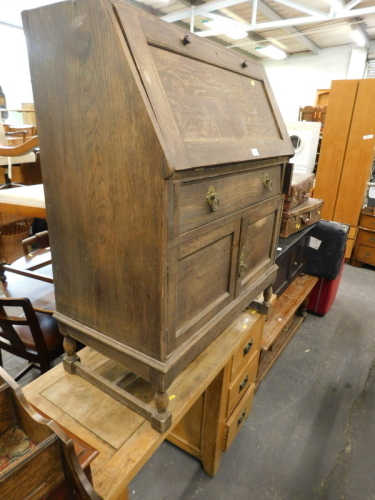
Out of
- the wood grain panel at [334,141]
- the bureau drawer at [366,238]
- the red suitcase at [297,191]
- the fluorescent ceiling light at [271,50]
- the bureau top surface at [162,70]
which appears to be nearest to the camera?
the bureau top surface at [162,70]

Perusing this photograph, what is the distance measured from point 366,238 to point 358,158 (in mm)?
986

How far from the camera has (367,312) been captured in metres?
3.13

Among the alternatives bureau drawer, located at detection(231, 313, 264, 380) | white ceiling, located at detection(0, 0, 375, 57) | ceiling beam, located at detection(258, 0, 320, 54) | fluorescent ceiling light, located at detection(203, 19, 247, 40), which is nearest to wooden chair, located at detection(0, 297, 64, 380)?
bureau drawer, located at detection(231, 313, 264, 380)

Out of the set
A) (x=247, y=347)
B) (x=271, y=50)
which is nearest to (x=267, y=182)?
(x=247, y=347)

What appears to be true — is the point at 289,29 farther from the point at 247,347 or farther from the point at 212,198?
the point at 212,198

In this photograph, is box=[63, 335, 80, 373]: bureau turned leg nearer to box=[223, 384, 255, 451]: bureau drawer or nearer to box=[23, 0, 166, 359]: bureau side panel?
box=[23, 0, 166, 359]: bureau side panel

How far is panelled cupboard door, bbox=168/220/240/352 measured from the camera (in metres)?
0.85

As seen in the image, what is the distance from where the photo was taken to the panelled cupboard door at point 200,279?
33.6 inches

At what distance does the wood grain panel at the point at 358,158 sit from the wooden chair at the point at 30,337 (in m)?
3.73

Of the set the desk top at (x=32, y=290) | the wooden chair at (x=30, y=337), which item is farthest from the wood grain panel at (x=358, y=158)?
the wooden chair at (x=30, y=337)

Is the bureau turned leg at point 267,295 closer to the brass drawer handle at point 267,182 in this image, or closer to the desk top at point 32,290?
the brass drawer handle at point 267,182

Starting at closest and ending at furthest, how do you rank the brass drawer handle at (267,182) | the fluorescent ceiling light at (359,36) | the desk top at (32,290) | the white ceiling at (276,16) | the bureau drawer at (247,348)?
the brass drawer handle at (267,182)
the bureau drawer at (247,348)
the desk top at (32,290)
the white ceiling at (276,16)
the fluorescent ceiling light at (359,36)

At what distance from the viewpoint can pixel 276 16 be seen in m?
5.34

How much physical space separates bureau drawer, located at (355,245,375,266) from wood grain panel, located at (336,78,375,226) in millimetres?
338
